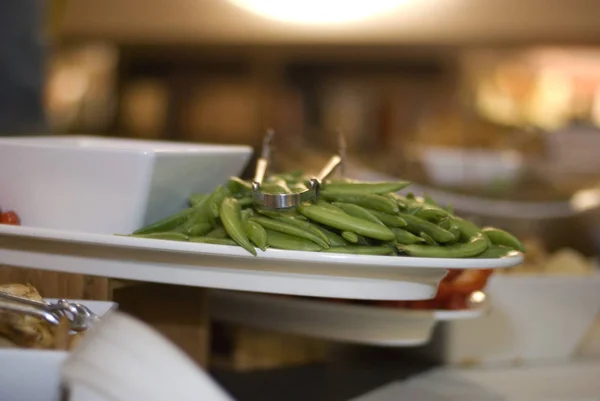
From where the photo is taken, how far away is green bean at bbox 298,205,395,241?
104 centimetres

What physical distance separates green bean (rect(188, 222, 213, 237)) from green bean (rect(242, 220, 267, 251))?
0.27 ft

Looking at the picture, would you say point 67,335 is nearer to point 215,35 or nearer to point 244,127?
point 215,35

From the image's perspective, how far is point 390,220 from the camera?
1087 millimetres

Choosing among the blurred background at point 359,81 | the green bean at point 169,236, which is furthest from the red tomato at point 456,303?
the blurred background at point 359,81

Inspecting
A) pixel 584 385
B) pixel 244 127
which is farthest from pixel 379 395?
pixel 244 127

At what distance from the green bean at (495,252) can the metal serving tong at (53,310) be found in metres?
0.50

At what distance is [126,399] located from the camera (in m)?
0.68

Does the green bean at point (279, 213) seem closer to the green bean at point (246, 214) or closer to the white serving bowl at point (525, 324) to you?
the green bean at point (246, 214)

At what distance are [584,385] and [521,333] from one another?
0.17 metres

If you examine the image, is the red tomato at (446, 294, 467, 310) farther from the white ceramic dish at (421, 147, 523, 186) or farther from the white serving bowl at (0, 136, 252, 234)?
the white ceramic dish at (421, 147, 523, 186)

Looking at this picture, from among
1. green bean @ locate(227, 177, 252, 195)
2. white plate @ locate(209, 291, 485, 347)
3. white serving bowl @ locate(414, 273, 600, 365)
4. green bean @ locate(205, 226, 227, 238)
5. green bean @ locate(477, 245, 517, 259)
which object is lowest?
white serving bowl @ locate(414, 273, 600, 365)

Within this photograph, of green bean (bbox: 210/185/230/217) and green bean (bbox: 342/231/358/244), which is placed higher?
green bean (bbox: 210/185/230/217)

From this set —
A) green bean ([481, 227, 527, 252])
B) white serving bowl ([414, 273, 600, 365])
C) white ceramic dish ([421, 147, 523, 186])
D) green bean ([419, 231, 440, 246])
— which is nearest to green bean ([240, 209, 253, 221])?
green bean ([419, 231, 440, 246])

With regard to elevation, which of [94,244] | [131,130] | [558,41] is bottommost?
[131,130]
